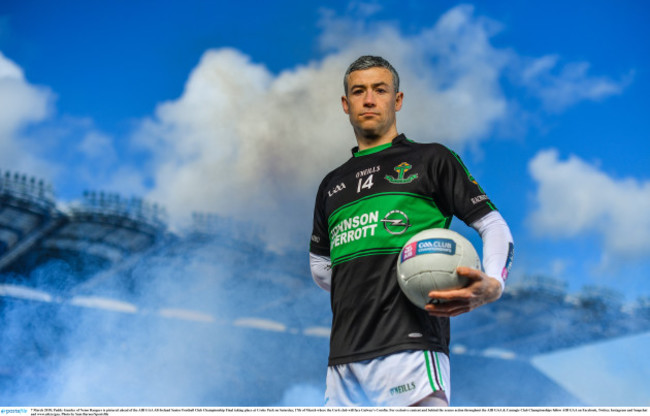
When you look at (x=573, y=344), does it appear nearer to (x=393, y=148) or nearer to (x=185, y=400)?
(x=185, y=400)

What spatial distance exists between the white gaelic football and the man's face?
0.65 m

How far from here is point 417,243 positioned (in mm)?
2004

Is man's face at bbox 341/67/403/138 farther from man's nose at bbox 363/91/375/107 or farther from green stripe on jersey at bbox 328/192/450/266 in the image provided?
green stripe on jersey at bbox 328/192/450/266

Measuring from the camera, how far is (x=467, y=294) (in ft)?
5.97

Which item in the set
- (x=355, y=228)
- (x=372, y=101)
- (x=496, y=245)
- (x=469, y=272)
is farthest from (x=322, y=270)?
(x=469, y=272)

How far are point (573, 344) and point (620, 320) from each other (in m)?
2.11

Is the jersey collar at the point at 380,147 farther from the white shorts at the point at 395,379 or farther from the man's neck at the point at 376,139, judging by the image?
the white shorts at the point at 395,379

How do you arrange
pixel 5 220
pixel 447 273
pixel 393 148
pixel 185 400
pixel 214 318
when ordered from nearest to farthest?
pixel 447 273 → pixel 393 148 → pixel 185 400 → pixel 5 220 → pixel 214 318

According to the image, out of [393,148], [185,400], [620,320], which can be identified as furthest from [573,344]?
[393,148]

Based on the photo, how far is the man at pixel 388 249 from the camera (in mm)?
1994

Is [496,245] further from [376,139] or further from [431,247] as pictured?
[376,139]

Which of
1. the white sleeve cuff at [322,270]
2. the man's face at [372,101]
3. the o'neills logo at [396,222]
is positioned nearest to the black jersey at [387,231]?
the o'neills logo at [396,222]

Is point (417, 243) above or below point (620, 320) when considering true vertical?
below

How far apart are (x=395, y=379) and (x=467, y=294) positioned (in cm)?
43
